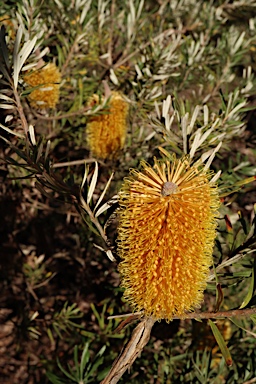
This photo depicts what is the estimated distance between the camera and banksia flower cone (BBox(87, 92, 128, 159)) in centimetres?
125

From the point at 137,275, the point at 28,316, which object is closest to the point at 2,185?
the point at 28,316

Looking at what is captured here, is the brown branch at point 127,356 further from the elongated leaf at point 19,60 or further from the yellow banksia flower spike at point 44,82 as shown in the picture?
the yellow banksia flower spike at point 44,82

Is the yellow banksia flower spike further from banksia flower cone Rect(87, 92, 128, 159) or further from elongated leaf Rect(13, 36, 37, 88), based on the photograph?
elongated leaf Rect(13, 36, 37, 88)

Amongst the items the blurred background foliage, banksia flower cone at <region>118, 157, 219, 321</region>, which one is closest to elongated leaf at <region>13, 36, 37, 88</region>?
the blurred background foliage

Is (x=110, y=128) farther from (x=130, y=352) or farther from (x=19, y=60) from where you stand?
(x=130, y=352)

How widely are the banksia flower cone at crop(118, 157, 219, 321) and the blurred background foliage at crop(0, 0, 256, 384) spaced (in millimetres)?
69

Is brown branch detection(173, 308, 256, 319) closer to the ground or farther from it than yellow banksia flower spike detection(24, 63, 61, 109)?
closer to the ground

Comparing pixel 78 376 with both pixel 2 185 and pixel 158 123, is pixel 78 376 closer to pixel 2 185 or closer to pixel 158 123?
pixel 158 123

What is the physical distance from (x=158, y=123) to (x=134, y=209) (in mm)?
301

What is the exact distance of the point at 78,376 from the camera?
947 millimetres

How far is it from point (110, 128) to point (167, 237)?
2.03ft

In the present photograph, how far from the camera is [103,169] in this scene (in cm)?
149

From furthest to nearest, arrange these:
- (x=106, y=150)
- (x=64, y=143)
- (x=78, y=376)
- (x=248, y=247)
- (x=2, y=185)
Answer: (x=64, y=143) → (x=2, y=185) → (x=106, y=150) → (x=78, y=376) → (x=248, y=247)

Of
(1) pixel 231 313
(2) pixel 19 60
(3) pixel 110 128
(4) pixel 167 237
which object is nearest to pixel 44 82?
(3) pixel 110 128
